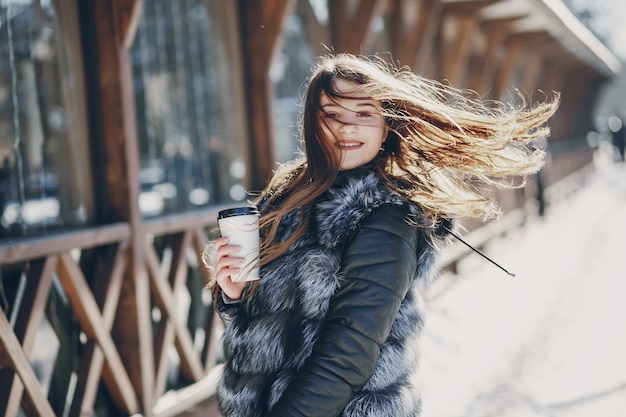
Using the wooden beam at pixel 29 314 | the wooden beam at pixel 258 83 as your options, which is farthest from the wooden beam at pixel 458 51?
the wooden beam at pixel 29 314

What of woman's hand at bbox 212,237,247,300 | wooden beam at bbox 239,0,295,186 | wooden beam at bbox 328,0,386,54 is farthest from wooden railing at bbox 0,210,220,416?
wooden beam at bbox 328,0,386,54

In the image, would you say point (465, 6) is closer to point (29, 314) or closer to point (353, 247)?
point (29, 314)

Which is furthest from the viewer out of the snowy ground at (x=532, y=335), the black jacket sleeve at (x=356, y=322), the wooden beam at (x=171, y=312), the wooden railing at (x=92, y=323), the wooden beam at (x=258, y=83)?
the wooden beam at (x=258, y=83)

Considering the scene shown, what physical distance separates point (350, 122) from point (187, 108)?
10.4 ft

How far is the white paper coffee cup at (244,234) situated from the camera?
1793 mm

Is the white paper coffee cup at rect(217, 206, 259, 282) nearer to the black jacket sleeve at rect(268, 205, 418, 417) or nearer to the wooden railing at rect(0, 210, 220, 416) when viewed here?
the black jacket sleeve at rect(268, 205, 418, 417)

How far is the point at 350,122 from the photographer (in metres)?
1.91

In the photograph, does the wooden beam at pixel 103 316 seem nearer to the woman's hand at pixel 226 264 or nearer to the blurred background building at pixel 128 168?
the blurred background building at pixel 128 168

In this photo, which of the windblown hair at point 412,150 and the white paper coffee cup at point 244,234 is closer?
the white paper coffee cup at point 244,234

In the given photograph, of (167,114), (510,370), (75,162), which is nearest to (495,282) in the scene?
(510,370)

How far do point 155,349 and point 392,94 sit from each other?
2.90 meters

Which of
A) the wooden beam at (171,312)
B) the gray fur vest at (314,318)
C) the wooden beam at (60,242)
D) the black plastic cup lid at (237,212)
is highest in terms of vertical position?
the black plastic cup lid at (237,212)

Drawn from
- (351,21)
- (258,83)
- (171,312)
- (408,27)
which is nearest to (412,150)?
(171,312)

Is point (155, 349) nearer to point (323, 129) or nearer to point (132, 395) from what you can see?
point (132, 395)
